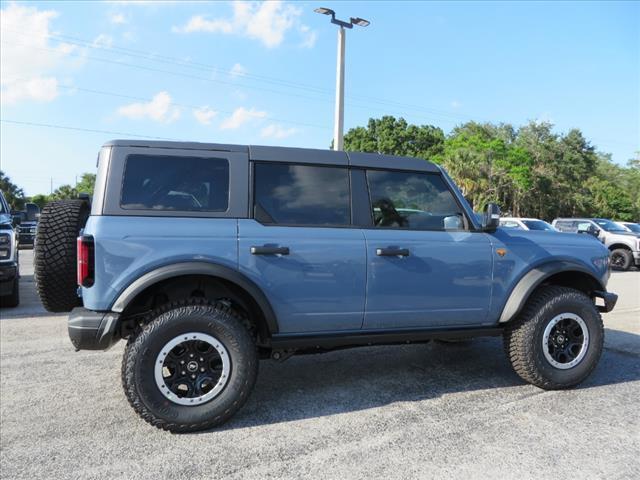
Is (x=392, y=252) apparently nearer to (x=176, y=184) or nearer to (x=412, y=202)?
(x=412, y=202)

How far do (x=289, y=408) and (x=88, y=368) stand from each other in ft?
6.71

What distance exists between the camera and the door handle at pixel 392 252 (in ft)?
11.5

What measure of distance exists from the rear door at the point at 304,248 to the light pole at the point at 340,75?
10.7 m

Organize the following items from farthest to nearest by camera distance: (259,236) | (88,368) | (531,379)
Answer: (88,368) → (531,379) → (259,236)

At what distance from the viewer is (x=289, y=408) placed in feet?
11.5

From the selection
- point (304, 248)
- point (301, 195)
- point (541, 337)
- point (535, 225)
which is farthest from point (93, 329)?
point (535, 225)

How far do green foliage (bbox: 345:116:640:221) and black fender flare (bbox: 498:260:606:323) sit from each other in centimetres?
3272

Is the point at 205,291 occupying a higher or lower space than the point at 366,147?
lower

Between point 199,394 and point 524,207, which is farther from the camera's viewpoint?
point 524,207

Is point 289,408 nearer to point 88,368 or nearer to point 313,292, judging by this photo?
point 313,292

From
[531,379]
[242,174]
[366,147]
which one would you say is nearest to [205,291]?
[242,174]

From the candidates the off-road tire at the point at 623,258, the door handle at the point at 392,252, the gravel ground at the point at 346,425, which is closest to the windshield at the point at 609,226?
the off-road tire at the point at 623,258

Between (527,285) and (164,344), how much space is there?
110 inches

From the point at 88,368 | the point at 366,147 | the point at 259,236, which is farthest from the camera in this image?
the point at 366,147
